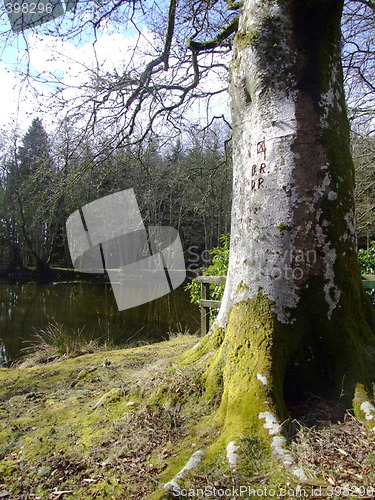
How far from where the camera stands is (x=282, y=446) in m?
2.09

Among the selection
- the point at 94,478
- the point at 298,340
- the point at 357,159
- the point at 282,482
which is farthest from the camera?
the point at 357,159

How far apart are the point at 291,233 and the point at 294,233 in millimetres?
22

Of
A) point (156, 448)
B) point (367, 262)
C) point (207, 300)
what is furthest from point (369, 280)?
point (156, 448)

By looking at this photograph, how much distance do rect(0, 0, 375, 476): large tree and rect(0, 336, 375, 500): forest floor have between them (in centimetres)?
20

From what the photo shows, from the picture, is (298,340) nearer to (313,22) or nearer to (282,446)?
(282,446)

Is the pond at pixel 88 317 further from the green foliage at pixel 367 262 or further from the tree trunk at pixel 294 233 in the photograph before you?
the tree trunk at pixel 294 233

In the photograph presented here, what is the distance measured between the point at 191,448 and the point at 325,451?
2.54 feet

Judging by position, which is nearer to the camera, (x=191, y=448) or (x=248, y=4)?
(x=191, y=448)

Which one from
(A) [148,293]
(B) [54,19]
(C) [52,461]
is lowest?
(A) [148,293]

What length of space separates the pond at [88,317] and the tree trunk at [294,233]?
241 inches

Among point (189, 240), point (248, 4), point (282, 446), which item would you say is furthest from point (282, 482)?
point (189, 240)

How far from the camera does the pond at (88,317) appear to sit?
A: 395 inches

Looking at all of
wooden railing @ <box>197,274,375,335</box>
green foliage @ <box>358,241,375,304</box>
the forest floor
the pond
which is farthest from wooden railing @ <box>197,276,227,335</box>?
the forest floor

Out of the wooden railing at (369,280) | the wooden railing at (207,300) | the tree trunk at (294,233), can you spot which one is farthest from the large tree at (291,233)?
the wooden railing at (207,300)
